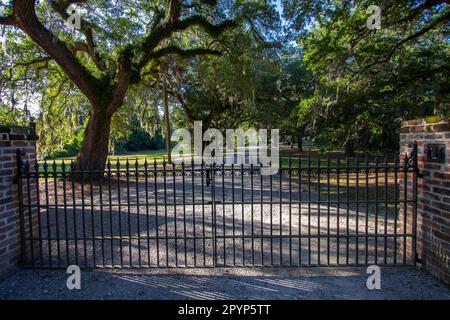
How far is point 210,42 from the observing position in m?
11.3

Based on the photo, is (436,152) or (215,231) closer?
(436,152)

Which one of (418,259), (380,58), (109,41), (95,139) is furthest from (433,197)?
(109,41)

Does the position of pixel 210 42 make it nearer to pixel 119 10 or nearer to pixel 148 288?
pixel 119 10

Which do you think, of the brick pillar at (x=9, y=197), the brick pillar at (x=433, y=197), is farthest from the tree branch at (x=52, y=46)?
the brick pillar at (x=433, y=197)

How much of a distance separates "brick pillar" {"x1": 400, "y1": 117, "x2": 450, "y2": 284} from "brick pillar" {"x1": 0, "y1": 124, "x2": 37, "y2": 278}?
4852 millimetres

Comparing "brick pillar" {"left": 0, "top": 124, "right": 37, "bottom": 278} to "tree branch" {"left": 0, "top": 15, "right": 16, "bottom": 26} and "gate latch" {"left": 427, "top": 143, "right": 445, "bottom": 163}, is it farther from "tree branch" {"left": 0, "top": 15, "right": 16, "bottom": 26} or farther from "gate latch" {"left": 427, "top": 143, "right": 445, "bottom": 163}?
"tree branch" {"left": 0, "top": 15, "right": 16, "bottom": 26}

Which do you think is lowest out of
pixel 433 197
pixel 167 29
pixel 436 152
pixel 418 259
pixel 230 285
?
pixel 230 285

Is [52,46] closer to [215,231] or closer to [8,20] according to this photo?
[8,20]

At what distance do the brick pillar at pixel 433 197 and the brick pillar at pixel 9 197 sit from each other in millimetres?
4852

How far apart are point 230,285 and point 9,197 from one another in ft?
9.43

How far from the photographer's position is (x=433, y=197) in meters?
3.07

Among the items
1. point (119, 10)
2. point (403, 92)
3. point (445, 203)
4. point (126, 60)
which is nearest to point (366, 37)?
point (403, 92)

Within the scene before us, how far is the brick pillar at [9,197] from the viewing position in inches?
125

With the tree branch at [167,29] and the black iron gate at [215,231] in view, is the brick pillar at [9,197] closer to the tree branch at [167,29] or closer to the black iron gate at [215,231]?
the black iron gate at [215,231]
